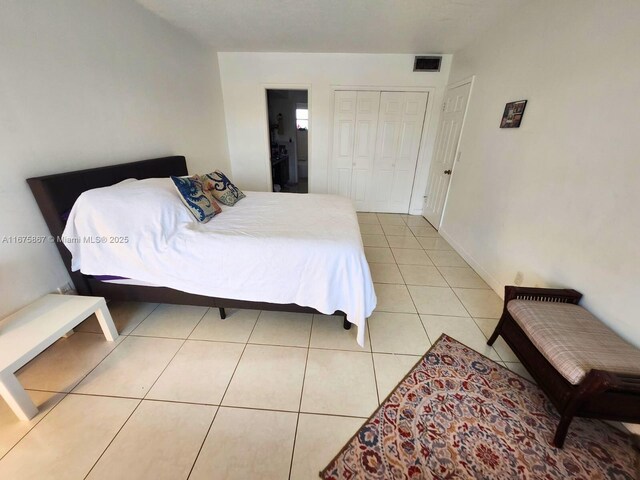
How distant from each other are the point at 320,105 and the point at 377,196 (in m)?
1.77

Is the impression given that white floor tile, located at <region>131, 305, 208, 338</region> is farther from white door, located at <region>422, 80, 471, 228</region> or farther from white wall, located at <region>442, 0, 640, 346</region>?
white door, located at <region>422, 80, 471, 228</region>

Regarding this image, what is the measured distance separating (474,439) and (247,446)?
43.2 inches

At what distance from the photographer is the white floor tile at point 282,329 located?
69.6 inches

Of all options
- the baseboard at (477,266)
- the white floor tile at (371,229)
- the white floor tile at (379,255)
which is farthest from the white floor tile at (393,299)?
the white floor tile at (371,229)

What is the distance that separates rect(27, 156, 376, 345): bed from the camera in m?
1.57

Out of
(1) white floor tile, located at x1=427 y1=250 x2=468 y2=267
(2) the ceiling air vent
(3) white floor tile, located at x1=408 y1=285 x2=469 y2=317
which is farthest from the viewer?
(2) the ceiling air vent

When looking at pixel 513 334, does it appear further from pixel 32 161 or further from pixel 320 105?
pixel 320 105

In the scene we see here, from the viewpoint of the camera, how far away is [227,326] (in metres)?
1.89

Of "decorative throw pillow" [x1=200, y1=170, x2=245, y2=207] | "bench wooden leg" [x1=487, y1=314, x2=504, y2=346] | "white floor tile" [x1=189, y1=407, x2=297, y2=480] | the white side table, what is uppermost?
"decorative throw pillow" [x1=200, y1=170, x2=245, y2=207]

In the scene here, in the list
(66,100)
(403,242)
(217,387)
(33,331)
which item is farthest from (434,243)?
(66,100)

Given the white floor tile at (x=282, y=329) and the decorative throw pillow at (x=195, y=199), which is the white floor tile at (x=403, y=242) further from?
the decorative throw pillow at (x=195, y=199)

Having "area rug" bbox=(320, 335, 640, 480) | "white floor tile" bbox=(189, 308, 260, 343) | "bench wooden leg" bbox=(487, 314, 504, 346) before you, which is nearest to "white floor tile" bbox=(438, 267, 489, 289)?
"bench wooden leg" bbox=(487, 314, 504, 346)

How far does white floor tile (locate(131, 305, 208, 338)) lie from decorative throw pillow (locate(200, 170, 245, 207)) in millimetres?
1022

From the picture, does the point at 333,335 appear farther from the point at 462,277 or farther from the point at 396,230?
the point at 396,230
